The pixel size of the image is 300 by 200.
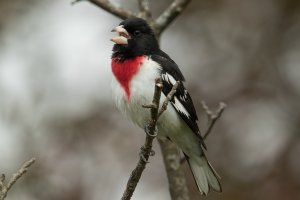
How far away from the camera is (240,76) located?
802 centimetres

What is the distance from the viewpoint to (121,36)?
4891 mm

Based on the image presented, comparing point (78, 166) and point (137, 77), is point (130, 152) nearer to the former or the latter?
point (78, 166)

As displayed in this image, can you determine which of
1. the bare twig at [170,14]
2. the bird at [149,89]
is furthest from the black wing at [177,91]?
the bare twig at [170,14]

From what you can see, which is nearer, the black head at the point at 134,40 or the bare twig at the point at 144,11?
the black head at the point at 134,40

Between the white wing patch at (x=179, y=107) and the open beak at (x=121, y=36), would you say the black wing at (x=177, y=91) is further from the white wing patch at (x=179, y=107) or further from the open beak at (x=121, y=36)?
the open beak at (x=121, y=36)

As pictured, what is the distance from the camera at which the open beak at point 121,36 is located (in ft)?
15.8

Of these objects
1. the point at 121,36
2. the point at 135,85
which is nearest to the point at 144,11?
the point at 121,36

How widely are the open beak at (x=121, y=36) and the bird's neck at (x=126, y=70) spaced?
0.15 metres

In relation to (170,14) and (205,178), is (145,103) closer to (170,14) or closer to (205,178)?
(205,178)

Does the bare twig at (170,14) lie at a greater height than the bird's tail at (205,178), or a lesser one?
greater

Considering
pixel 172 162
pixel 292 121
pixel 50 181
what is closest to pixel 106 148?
pixel 50 181

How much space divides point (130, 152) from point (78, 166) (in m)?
0.67

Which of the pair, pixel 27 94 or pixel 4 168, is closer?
pixel 4 168

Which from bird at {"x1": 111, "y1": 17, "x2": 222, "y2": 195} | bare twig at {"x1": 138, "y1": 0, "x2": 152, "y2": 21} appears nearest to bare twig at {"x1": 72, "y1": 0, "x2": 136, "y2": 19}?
bare twig at {"x1": 138, "y1": 0, "x2": 152, "y2": 21}
